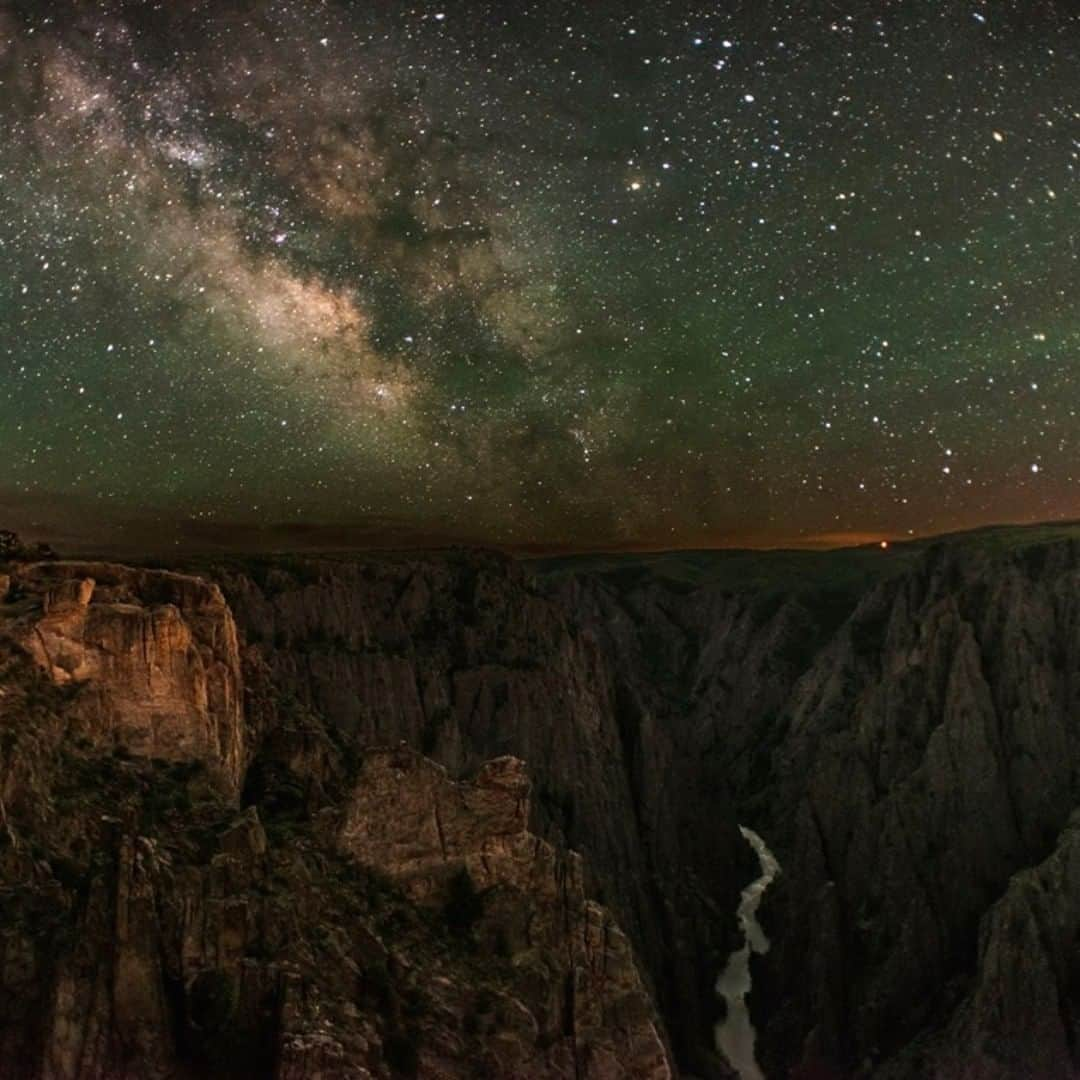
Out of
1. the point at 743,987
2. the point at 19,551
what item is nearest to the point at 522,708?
the point at 743,987

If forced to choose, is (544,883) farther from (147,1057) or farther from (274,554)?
(274,554)

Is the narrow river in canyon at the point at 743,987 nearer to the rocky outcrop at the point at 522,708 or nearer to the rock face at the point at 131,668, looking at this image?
the rocky outcrop at the point at 522,708

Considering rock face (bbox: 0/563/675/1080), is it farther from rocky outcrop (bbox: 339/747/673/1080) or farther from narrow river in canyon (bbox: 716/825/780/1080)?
narrow river in canyon (bbox: 716/825/780/1080)

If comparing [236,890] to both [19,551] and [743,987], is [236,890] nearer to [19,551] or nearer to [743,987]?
[19,551]

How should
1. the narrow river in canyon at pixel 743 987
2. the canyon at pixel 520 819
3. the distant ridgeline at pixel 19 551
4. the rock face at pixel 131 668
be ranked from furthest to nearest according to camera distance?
1. the narrow river in canyon at pixel 743 987
2. the distant ridgeline at pixel 19 551
3. the rock face at pixel 131 668
4. the canyon at pixel 520 819

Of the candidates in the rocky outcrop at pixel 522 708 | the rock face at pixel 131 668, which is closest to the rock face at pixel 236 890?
the rock face at pixel 131 668

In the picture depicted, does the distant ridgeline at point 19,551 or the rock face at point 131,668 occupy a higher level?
the distant ridgeline at point 19,551

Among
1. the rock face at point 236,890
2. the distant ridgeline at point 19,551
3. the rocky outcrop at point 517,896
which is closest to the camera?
the rock face at point 236,890
